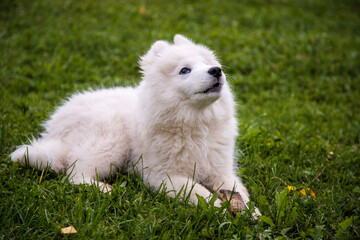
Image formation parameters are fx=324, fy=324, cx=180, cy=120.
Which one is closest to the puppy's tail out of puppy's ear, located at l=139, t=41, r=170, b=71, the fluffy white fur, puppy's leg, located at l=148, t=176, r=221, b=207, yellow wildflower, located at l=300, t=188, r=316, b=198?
the fluffy white fur

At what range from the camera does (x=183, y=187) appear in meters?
2.75

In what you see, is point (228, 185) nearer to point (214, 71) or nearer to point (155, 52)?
point (214, 71)

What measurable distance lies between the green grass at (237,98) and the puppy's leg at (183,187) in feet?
0.32

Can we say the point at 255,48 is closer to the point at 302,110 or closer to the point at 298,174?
the point at 302,110

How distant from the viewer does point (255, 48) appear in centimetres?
725

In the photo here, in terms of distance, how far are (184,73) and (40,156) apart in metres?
1.59

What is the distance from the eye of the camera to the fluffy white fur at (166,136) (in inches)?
116

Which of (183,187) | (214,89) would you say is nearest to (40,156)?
(183,187)

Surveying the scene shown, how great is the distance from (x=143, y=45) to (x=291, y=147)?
4.18 metres

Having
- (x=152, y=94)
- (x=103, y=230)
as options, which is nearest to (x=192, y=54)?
(x=152, y=94)

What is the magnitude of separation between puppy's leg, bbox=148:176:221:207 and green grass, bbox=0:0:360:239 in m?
0.10

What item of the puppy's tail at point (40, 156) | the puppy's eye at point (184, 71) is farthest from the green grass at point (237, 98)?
the puppy's eye at point (184, 71)

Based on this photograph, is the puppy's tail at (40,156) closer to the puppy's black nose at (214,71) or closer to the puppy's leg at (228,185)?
the puppy's leg at (228,185)

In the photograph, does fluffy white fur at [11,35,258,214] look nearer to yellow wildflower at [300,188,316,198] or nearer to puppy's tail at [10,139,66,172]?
puppy's tail at [10,139,66,172]
